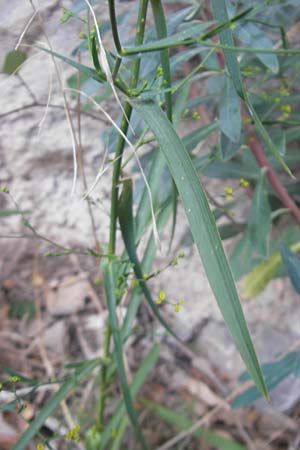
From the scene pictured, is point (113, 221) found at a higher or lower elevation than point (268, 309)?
higher

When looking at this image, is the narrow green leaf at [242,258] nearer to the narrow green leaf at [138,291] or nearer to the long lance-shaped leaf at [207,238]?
the narrow green leaf at [138,291]

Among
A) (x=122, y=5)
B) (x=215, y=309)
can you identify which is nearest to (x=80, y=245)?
(x=215, y=309)

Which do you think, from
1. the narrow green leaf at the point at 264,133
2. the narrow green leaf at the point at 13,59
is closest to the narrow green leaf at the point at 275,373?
the narrow green leaf at the point at 264,133

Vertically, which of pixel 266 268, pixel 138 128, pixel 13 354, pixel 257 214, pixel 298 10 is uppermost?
pixel 298 10

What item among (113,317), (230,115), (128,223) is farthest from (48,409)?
(230,115)

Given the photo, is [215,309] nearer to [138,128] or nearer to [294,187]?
[294,187]

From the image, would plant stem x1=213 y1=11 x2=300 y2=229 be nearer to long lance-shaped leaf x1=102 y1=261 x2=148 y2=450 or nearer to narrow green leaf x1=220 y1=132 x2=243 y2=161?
narrow green leaf x1=220 y1=132 x2=243 y2=161

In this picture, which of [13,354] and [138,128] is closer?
[138,128]
